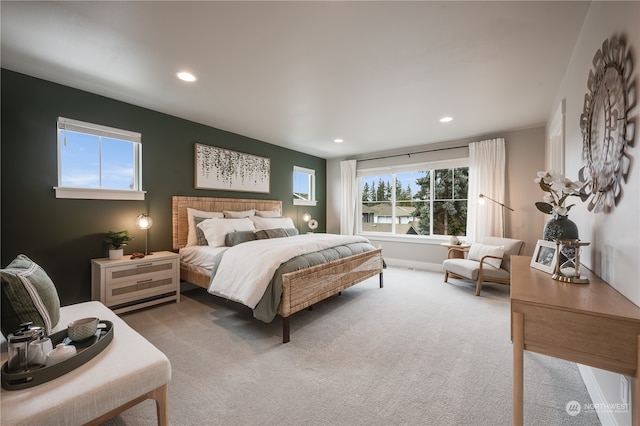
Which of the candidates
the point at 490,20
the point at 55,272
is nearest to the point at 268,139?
the point at 55,272

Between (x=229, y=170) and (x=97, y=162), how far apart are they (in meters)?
1.74

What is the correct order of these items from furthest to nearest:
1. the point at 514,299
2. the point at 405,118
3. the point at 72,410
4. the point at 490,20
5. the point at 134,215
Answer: the point at 405,118 → the point at 134,215 → the point at 490,20 → the point at 514,299 → the point at 72,410

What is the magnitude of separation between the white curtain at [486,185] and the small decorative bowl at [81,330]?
5.00 metres

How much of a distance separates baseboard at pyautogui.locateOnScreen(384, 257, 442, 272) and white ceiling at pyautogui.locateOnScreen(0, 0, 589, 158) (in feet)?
9.14

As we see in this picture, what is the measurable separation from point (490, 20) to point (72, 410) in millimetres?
3123

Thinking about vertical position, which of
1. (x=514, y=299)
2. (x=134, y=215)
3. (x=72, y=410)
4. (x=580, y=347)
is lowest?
(x=72, y=410)

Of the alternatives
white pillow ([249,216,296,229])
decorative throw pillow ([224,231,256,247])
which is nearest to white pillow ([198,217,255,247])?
decorative throw pillow ([224,231,256,247])

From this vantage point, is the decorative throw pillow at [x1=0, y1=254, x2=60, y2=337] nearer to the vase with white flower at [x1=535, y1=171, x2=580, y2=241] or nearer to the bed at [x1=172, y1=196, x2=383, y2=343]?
the bed at [x1=172, y1=196, x2=383, y2=343]

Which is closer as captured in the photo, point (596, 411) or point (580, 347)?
point (580, 347)

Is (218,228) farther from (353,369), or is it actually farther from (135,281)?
(353,369)

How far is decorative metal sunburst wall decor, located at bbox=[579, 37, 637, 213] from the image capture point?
48.7 inches

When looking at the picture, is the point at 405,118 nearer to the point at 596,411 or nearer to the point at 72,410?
the point at 596,411

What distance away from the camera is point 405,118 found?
3.74 meters

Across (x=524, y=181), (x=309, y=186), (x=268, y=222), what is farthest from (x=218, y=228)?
(x=524, y=181)
